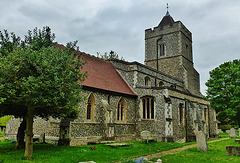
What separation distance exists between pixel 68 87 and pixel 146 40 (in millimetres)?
25772

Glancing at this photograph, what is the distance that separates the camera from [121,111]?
56.3ft

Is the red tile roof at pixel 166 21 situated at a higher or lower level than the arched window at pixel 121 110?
higher

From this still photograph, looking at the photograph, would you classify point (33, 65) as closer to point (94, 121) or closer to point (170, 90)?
point (94, 121)

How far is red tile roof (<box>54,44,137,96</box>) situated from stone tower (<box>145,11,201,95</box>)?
40.8 ft

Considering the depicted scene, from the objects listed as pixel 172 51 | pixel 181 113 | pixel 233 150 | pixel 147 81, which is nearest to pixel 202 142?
pixel 233 150

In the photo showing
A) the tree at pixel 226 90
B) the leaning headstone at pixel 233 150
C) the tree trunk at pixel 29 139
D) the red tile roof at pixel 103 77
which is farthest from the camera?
the tree at pixel 226 90

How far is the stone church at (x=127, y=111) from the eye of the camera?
539 inches

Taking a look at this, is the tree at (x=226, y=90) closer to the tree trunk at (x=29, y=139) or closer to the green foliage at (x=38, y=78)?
the green foliage at (x=38, y=78)

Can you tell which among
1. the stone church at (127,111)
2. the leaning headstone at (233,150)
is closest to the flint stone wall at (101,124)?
the stone church at (127,111)

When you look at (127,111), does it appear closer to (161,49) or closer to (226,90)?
(161,49)

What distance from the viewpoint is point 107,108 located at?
14656mm

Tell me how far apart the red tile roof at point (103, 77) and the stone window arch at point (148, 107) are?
115cm

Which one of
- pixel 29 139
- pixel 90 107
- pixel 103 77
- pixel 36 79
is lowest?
pixel 29 139

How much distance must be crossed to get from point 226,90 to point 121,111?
67.7 feet
